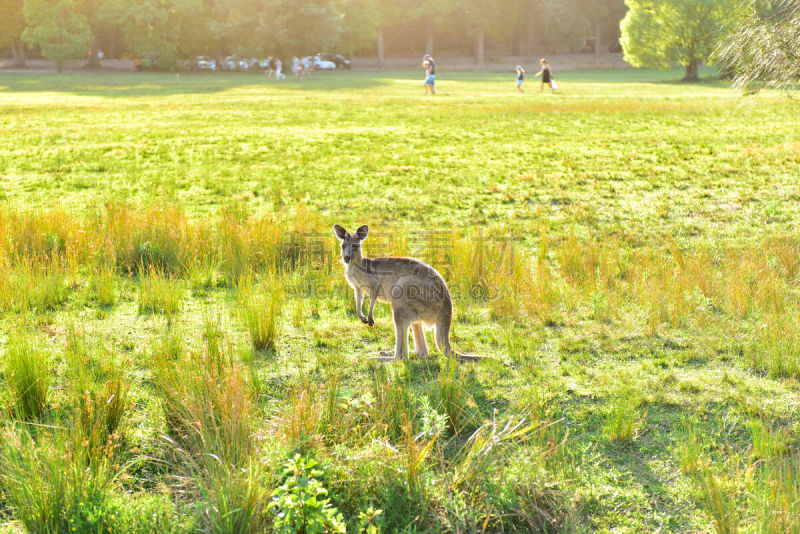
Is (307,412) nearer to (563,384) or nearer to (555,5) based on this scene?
(563,384)

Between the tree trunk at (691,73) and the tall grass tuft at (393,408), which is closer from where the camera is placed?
the tall grass tuft at (393,408)

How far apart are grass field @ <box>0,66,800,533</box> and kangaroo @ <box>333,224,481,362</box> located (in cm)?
35

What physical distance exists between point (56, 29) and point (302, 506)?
8159 centimetres

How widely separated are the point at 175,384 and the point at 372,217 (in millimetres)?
7923

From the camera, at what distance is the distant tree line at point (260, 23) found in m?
75.9

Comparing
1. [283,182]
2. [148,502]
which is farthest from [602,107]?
[148,502]

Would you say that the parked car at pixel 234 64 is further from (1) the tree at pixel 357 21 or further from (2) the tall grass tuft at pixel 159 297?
(2) the tall grass tuft at pixel 159 297

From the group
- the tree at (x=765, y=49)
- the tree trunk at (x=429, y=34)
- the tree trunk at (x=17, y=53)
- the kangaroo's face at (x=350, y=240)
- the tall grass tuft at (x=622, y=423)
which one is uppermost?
the tree trunk at (x=429, y=34)

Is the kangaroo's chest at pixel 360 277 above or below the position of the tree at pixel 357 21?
below

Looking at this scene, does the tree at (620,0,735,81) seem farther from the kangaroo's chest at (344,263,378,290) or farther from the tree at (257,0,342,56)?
the kangaroo's chest at (344,263,378,290)

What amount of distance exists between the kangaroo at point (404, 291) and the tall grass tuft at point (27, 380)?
2.86 meters

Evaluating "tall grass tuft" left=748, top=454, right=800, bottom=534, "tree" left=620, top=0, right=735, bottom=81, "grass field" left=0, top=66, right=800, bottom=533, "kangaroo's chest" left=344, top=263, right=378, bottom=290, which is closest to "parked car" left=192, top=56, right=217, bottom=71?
"tree" left=620, top=0, right=735, bottom=81

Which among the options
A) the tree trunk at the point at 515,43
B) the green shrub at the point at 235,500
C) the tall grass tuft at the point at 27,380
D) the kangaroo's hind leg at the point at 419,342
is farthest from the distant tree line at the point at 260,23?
the green shrub at the point at 235,500

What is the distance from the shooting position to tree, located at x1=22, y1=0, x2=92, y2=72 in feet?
242
